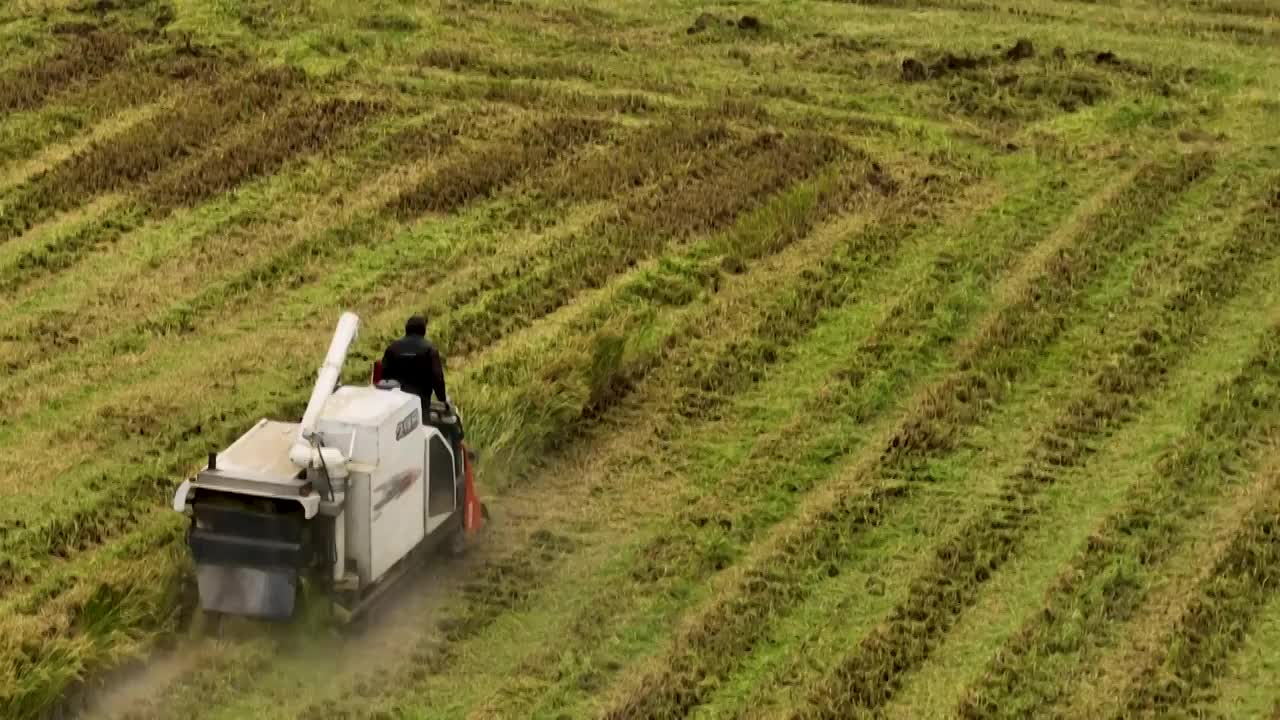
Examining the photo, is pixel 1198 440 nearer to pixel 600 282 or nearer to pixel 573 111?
pixel 600 282

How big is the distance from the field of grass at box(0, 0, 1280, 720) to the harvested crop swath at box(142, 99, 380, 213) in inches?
2.7

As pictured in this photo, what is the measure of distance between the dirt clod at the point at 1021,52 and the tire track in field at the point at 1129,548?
8369mm

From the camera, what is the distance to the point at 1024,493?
14.1m

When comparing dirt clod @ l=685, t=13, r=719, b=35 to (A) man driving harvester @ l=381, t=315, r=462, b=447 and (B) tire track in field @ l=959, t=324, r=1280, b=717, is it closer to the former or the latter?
(B) tire track in field @ l=959, t=324, r=1280, b=717

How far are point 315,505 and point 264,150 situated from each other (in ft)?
33.5

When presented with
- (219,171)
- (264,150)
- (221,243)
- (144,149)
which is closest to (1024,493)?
(221,243)

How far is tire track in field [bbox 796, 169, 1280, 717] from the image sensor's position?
1174cm

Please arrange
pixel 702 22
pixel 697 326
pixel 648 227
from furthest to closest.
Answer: pixel 702 22, pixel 648 227, pixel 697 326

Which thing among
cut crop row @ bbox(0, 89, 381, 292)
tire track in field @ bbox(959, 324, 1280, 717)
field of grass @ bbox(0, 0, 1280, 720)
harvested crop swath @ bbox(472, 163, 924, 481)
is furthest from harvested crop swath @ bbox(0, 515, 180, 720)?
cut crop row @ bbox(0, 89, 381, 292)

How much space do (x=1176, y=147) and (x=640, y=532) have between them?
402 inches

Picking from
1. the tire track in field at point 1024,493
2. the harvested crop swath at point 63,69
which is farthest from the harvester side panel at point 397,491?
the harvested crop swath at point 63,69

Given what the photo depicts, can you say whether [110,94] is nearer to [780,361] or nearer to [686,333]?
[686,333]

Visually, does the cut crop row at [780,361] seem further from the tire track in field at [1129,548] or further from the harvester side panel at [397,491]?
the tire track in field at [1129,548]

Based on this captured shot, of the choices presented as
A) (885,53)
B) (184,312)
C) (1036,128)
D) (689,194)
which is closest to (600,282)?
(689,194)
